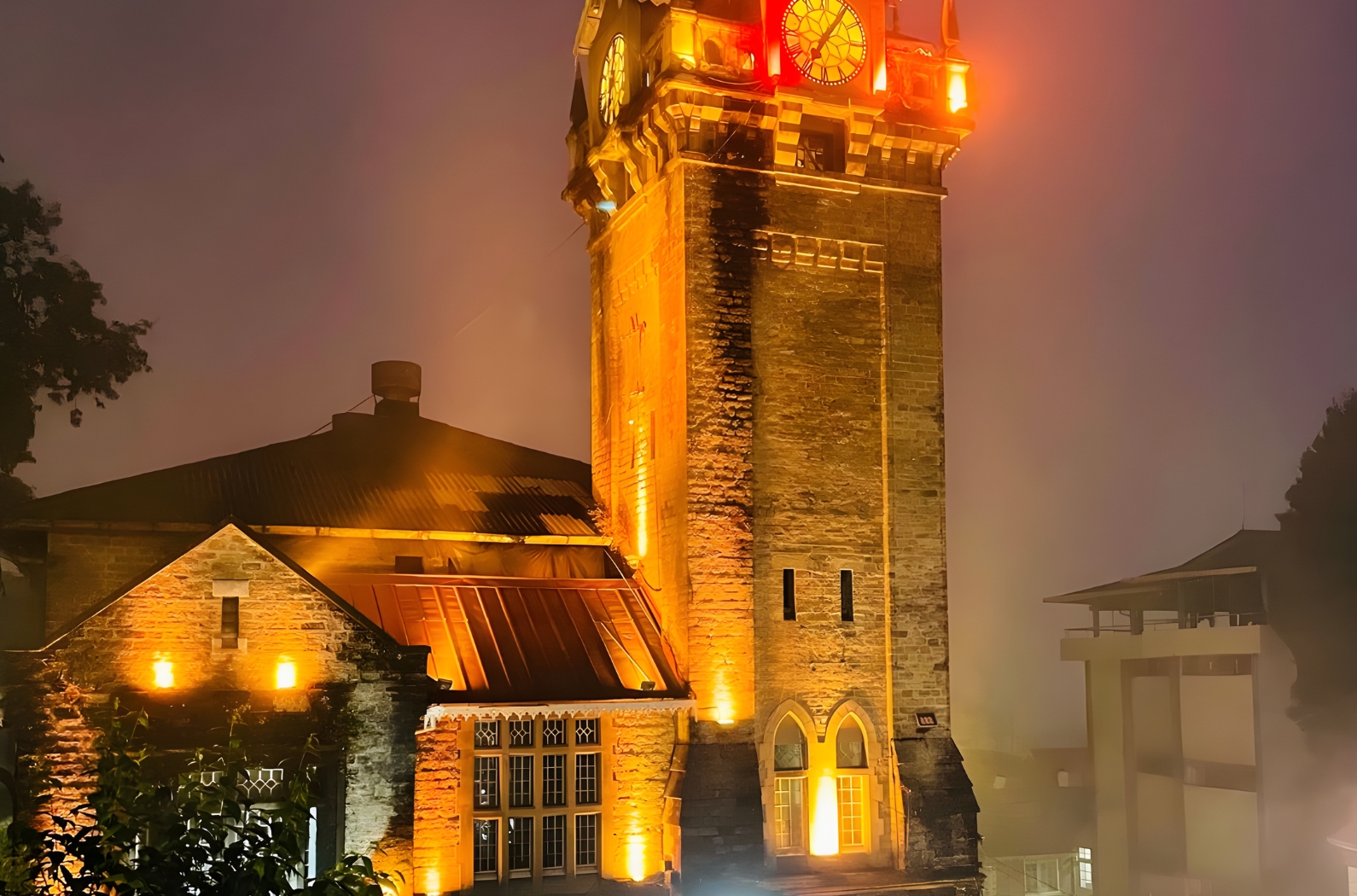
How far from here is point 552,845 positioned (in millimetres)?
25734

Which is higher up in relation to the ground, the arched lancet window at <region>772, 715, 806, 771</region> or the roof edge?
the roof edge

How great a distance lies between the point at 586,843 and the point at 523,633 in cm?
425

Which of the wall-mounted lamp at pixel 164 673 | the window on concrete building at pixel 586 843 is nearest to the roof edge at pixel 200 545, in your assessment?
the wall-mounted lamp at pixel 164 673

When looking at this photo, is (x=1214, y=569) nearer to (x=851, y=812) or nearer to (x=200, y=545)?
(x=851, y=812)

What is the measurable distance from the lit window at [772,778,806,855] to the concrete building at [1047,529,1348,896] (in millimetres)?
27797

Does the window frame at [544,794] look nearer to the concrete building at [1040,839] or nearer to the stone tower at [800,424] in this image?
the stone tower at [800,424]

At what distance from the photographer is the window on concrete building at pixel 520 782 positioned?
2558 cm

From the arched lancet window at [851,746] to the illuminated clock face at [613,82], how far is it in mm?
14133

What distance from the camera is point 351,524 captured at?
90.8 ft

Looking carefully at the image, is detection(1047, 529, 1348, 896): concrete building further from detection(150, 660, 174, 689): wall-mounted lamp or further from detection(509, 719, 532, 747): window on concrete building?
detection(150, 660, 174, 689): wall-mounted lamp

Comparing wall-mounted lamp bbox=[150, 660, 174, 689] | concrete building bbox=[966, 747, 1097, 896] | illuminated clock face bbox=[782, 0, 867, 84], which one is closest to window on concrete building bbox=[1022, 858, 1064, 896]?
concrete building bbox=[966, 747, 1097, 896]

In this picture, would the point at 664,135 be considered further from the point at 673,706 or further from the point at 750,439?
the point at 673,706

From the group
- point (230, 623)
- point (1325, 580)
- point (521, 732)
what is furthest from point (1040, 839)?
point (230, 623)

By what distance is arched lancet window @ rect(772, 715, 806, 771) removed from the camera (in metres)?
26.8
